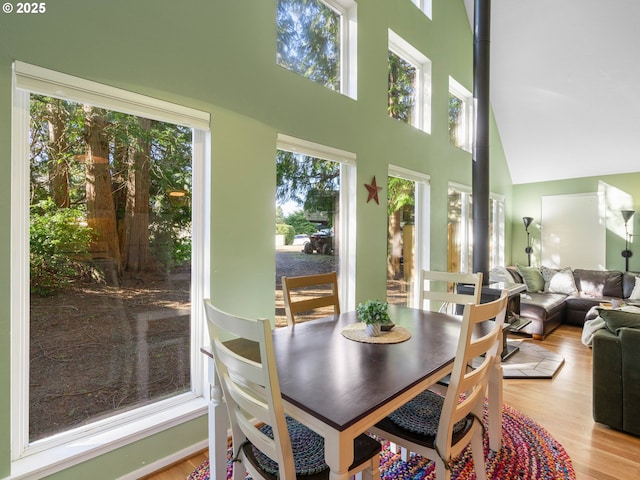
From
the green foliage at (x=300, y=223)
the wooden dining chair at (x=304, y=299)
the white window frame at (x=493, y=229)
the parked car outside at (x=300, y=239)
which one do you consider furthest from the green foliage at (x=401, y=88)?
the wooden dining chair at (x=304, y=299)

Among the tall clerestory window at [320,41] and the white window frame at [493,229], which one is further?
the white window frame at [493,229]

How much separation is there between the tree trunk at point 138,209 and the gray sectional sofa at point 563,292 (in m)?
4.46

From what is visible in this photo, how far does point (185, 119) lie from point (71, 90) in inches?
21.1

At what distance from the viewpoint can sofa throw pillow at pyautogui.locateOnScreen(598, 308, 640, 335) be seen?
2.24m

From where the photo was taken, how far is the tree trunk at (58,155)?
161 centimetres

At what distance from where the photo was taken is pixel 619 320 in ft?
7.50

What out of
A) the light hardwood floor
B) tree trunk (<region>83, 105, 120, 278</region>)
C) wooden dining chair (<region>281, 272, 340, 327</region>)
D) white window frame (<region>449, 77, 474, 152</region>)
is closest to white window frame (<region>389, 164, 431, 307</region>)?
white window frame (<region>449, 77, 474, 152</region>)

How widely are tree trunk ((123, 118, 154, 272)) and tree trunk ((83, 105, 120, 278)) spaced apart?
76 mm

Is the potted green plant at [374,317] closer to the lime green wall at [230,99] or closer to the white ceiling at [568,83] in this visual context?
the lime green wall at [230,99]

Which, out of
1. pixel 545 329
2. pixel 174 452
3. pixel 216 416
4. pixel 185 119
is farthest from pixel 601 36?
pixel 174 452

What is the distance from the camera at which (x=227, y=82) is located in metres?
2.12

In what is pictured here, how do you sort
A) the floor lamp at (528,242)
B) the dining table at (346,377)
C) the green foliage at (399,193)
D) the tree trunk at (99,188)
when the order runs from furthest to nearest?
1. the floor lamp at (528,242)
2. the green foliage at (399,193)
3. the tree trunk at (99,188)
4. the dining table at (346,377)

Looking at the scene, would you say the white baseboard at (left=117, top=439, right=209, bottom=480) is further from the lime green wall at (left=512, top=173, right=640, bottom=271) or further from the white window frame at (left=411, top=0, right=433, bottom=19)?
the lime green wall at (left=512, top=173, right=640, bottom=271)

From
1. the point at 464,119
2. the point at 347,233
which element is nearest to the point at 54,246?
the point at 347,233
